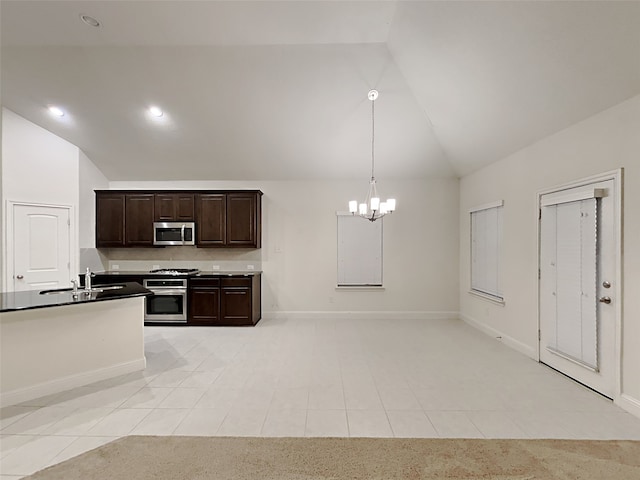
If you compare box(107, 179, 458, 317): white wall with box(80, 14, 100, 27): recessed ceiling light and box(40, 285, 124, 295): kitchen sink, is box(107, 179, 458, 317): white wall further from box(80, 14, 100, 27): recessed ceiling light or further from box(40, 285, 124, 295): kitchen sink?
box(80, 14, 100, 27): recessed ceiling light

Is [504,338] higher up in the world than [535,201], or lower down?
lower down

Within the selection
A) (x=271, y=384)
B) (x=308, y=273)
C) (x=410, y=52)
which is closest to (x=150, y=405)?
(x=271, y=384)

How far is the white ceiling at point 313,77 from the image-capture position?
2791mm

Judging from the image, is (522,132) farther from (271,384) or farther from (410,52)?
(271,384)

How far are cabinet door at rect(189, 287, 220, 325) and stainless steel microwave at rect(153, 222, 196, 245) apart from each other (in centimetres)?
94

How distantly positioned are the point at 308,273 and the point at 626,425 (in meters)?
4.57

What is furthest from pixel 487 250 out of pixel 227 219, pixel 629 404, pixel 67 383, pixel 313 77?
pixel 67 383

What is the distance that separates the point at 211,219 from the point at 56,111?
8.91 ft

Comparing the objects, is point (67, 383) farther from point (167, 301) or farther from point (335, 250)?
point (335, 250)

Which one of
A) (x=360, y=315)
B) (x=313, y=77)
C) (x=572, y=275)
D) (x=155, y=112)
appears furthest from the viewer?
(x=360, y=315)

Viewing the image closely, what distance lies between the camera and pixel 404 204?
615cm

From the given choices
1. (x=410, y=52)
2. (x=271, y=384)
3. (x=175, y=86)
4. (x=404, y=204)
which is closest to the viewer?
(x=271, y=384)

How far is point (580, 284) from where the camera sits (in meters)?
A: 3.25

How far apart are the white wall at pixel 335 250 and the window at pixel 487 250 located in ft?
1.96
